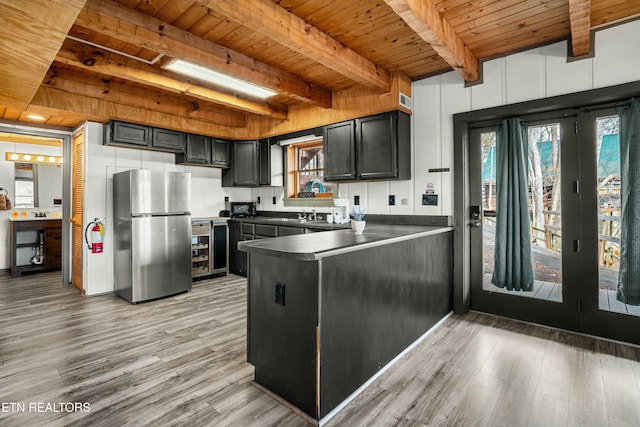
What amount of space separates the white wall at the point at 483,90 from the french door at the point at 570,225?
10.9 inches

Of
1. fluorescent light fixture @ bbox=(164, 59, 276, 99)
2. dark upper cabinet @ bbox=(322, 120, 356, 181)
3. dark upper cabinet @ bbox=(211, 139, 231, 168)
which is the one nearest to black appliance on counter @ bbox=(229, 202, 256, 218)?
dark upper cabinet @ bbox=(211, 139, 231, 168)

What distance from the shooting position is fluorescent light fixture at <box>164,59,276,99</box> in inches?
121

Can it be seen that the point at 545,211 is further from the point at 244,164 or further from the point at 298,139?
the point at 244,164

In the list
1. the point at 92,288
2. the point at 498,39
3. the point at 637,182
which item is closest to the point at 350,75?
the point at 498,39

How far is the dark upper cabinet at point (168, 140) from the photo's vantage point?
4586 millimetres

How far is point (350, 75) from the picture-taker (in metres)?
3.17

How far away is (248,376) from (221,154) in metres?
3.99

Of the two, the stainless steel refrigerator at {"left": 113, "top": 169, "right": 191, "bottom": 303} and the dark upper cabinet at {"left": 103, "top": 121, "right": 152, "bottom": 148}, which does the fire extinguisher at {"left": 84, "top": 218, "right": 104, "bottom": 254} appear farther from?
the dark upper cabinet at {"left": 103, "top": 121, "right": 152, "bottom": 148}

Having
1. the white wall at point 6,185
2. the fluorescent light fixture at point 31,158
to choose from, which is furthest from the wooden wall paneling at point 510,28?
the white wall at point 6,185

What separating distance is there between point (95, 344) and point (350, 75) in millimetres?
3333

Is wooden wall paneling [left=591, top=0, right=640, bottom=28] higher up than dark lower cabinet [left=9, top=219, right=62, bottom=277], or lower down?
higher up

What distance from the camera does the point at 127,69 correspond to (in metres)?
3.17

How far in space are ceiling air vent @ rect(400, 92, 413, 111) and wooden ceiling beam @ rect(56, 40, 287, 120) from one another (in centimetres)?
208

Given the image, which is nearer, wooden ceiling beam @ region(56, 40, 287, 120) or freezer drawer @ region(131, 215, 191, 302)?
wooden ceiling beam @ region(56, 40, 287, 120)
